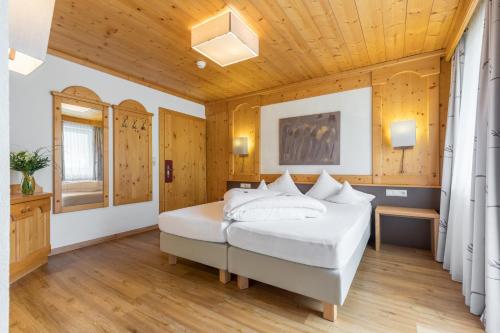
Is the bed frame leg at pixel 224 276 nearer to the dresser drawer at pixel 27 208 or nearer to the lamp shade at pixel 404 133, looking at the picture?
the dresser drawer at pixel 27 208

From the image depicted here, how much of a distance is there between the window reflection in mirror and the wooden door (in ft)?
3.58

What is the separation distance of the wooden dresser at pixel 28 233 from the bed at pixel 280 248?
135 centimetres

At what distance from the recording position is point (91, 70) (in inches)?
134

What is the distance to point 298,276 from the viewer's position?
5.78 ft

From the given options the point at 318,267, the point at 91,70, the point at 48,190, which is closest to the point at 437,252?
Answer: the point at 318,267

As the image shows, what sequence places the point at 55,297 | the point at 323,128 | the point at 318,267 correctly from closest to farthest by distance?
the point at 318,267 < the point at 55,297 < the point at 323,128

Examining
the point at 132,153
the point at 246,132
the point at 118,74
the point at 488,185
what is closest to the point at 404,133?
the point at 488,185

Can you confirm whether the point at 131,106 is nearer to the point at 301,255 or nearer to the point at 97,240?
the point at 97,240

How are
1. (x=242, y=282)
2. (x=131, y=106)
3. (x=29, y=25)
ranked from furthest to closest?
(x=131, y=106) < (x=242, y=282) < (x=29, y=25)

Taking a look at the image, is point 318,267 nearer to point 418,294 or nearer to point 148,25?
point 418,294

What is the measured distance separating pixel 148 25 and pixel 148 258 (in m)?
2.72

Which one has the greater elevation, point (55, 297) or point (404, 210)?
point (404, 210)

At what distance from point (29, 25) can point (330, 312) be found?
232 centimetres

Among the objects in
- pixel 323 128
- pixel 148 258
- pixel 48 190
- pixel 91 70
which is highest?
pixel 91 70
